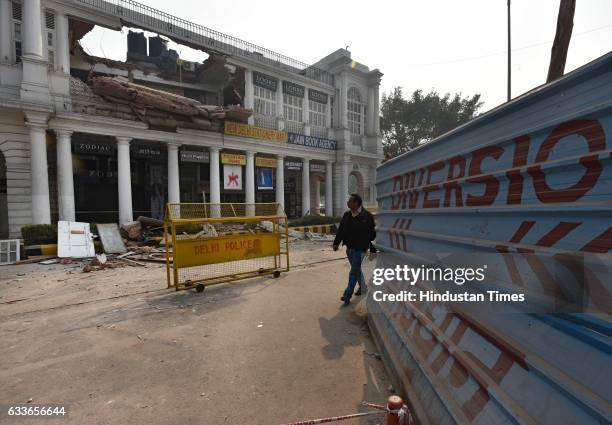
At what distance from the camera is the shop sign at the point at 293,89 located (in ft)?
68.3

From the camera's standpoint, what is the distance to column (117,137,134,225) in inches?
546

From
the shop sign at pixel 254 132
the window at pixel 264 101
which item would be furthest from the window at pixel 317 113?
the shop sign at pixel 254 132

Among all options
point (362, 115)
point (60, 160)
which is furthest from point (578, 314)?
point (362, 115)

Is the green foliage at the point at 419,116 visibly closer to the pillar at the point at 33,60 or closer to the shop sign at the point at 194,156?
the shop sign at the point at 194,156

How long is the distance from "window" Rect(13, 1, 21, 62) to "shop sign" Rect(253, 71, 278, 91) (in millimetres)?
11170

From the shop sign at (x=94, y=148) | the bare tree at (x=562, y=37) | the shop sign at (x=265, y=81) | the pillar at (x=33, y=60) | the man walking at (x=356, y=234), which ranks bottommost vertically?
the man walking at (x=356, y=234)

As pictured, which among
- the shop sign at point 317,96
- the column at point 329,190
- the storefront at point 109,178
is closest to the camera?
the storefront at point 109,178

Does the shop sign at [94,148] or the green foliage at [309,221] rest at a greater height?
the shop sign at [94,148]

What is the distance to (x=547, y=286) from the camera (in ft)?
4.91

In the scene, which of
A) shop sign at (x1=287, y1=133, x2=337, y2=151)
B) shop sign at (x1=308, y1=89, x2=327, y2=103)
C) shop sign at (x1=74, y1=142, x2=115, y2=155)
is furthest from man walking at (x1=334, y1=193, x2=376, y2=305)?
shop sign at (x1=308, y1=89, x2=327, y2=103)

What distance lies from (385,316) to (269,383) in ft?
5.00

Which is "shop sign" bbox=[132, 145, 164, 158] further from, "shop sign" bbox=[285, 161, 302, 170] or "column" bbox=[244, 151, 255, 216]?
"shop sign" bbox=[285, 161, 302, 170]

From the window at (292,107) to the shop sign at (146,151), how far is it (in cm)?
933

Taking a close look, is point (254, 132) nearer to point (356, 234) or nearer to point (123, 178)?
point (123, 178)
